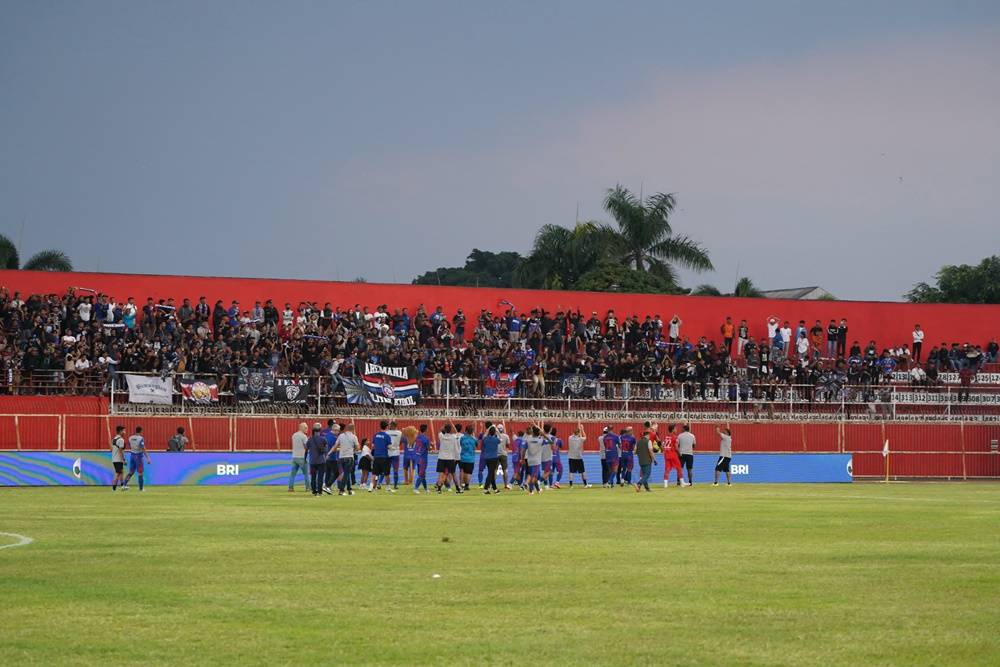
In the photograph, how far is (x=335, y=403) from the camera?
168 feet

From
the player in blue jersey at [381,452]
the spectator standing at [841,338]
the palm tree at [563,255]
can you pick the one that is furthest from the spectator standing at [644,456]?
the palm tree at [563,255]

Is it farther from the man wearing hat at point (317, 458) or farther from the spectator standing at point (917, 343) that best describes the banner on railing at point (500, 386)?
the spectator standing at point (917, 343)

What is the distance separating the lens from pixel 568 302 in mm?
65000

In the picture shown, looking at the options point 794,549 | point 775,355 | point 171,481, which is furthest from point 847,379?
point 794,549

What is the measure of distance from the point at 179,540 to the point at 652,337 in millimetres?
42326

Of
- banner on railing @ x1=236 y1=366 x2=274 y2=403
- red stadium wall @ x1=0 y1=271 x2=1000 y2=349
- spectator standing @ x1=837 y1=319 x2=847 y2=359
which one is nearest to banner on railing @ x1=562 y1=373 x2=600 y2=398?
red stadium wall @ x1=0 y1=271 x2=1000 y2=349

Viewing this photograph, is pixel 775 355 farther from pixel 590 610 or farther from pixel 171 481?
pixel 590 610

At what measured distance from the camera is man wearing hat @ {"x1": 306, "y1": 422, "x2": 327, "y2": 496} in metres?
34.2

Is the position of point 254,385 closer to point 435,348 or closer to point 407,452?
point 435,348

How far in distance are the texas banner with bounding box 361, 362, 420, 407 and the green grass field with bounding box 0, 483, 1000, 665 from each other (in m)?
26.9

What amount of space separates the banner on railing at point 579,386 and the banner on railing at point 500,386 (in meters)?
2.11

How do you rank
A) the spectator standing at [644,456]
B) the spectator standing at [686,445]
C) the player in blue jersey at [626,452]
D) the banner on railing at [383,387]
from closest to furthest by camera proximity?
the spectator standing at [644,456]
the spectator standing at [686,445]
the player in blue jersey at [626,452]
the banner on railing at [383,387]

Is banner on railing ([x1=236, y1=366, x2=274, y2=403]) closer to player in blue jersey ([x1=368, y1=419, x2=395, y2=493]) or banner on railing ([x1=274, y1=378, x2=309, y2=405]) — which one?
banner on railing ([x1=274, y1=378, x2=309, y2=405])

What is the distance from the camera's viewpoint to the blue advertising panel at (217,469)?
41.0m
